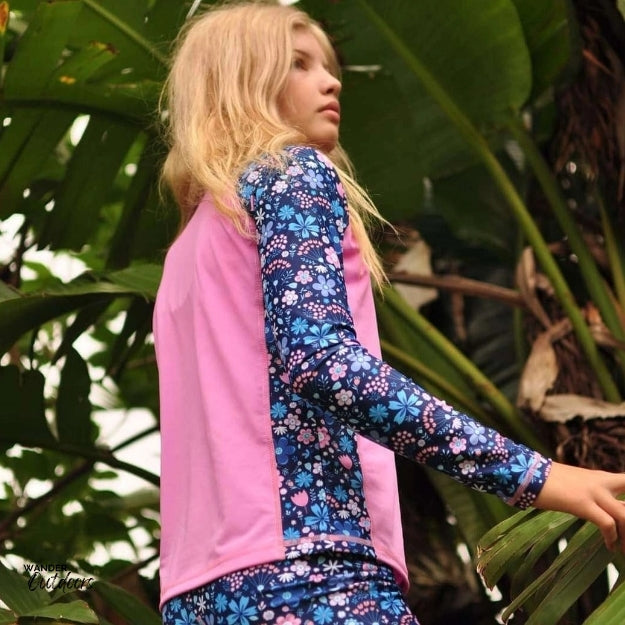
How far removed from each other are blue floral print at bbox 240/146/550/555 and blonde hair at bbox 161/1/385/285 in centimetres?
5

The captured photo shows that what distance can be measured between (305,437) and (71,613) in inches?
18.3

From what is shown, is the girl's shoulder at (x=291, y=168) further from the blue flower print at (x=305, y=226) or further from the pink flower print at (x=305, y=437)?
the pink flower print at (x=305, y=437)

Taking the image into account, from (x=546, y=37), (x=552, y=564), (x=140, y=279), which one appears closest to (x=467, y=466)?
(x=552, y=564)

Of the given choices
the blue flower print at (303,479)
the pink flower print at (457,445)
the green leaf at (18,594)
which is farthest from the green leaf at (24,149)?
the pink flower print at (457,445)

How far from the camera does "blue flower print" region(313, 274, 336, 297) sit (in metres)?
1.01

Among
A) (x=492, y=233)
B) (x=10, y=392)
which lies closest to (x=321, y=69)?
(x=10, y=392)

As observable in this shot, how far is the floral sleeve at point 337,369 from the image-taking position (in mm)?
949

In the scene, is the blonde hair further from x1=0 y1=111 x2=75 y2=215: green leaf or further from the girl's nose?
x1=0 y1=111 x2=75 y2=215: green leaf

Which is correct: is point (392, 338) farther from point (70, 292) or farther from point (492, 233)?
point (70, 292)

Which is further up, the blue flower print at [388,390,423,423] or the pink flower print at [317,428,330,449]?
the blue flower print at [388,390,423,423]

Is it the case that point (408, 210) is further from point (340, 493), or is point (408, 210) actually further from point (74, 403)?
point (340, 493)

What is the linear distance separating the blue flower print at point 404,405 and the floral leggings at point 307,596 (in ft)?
0.48

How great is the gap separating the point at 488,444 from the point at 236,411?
0.25 metres

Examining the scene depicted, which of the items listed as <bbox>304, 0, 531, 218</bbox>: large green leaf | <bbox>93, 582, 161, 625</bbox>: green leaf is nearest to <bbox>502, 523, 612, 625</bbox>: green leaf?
<bbox>93, 582, 161, 625</bbox>: green leaf
